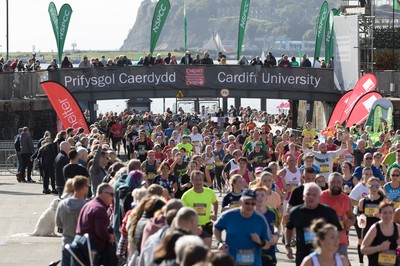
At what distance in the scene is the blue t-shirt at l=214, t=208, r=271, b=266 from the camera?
1279 centimetres

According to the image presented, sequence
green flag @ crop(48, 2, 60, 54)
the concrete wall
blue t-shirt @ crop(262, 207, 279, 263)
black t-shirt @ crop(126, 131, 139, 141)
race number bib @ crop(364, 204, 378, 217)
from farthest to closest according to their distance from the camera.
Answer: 1. green flag @ crop(48, 2, 60, 54)
2. the concrete wall
3. black t-shirt @ crop(126, 131, 139, 141)
4. race number bib @ crop(364, 204, 378, 217)
5. blue t-shirt @ crop(262, 207, 279, 263)

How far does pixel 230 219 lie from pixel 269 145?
53.8 feet

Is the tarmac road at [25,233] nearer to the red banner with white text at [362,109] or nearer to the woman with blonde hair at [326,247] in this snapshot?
the woman with blonde hair at [326,247]

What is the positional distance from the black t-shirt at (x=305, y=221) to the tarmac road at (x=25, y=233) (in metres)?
3.67

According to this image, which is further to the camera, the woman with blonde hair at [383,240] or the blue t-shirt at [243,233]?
the woman with blonde hair at [383,240]

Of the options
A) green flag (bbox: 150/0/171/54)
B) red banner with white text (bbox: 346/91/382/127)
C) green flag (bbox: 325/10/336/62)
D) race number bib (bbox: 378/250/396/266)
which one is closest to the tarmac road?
race number bib (bbox: 378/250/396/266)

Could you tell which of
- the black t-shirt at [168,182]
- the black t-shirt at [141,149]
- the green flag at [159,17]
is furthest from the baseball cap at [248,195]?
the green flag at [159,17]

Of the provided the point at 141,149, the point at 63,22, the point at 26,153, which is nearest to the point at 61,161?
the point at 141,149

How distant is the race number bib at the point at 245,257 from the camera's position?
42.1ft

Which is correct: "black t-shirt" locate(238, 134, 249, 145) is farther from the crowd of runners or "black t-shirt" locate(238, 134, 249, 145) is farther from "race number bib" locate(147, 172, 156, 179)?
"race number bib" locate(147, 172, 156, 179)

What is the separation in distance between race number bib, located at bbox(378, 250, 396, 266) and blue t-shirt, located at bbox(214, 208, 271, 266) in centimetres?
133

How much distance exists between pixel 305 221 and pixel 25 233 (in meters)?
8.27

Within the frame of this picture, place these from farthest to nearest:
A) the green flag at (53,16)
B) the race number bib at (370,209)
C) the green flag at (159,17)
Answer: the green flag at (159,17) < the green flag at (53,16) < the race number bib at (370,209)

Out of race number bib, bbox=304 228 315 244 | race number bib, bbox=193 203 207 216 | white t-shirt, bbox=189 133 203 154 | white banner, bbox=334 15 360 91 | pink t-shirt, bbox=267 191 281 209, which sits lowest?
race number bib, bbox=304 228 315 244
